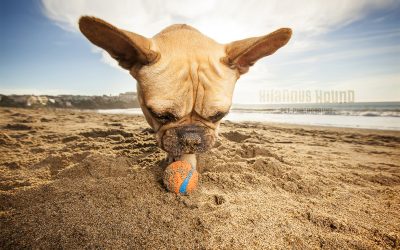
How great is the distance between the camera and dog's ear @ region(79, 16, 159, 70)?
2.13m

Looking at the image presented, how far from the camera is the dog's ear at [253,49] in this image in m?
2.62

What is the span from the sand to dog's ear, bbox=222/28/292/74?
1.34m

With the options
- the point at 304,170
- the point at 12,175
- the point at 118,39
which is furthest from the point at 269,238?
the point at 12,175

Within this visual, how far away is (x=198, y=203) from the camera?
7.61 ft

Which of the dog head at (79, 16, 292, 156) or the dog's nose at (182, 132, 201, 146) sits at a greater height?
the dog head at (79, 16, 292, 156)

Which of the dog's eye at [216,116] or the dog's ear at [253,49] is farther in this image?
the dog's eye at [216,116]

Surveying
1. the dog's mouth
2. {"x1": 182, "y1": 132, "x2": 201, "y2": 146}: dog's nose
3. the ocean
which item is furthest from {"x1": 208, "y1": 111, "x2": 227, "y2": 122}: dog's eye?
the ocean

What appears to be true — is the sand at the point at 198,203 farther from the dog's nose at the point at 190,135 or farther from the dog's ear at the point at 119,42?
the dog's ear at the point at 119,42

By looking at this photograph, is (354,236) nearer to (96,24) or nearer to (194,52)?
(194,52)

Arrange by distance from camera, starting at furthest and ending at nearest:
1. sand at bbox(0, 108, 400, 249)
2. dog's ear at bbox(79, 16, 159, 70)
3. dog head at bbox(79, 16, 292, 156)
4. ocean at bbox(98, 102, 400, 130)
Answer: ocean at bbox(98, 102, 400, 130) < dog head at bbox(79, 16, 292, 156) < dog's ear at bbox(79, 16, 159, 70) < sand at bbox(0, 108, 400, 249)

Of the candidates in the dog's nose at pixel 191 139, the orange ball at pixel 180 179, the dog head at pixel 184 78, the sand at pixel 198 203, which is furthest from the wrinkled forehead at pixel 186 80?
the sand at pixel 198 203

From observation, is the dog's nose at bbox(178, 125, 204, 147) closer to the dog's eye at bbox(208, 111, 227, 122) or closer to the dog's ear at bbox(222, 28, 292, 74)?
the dog's eye at bbox(208, 111, 227, 122)

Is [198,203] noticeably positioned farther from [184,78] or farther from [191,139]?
[184,78]

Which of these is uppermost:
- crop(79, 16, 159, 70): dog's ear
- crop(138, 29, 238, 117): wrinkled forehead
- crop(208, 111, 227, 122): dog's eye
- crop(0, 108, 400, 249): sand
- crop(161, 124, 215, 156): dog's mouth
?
crop(79, 16, 159, 70): dog's ear
